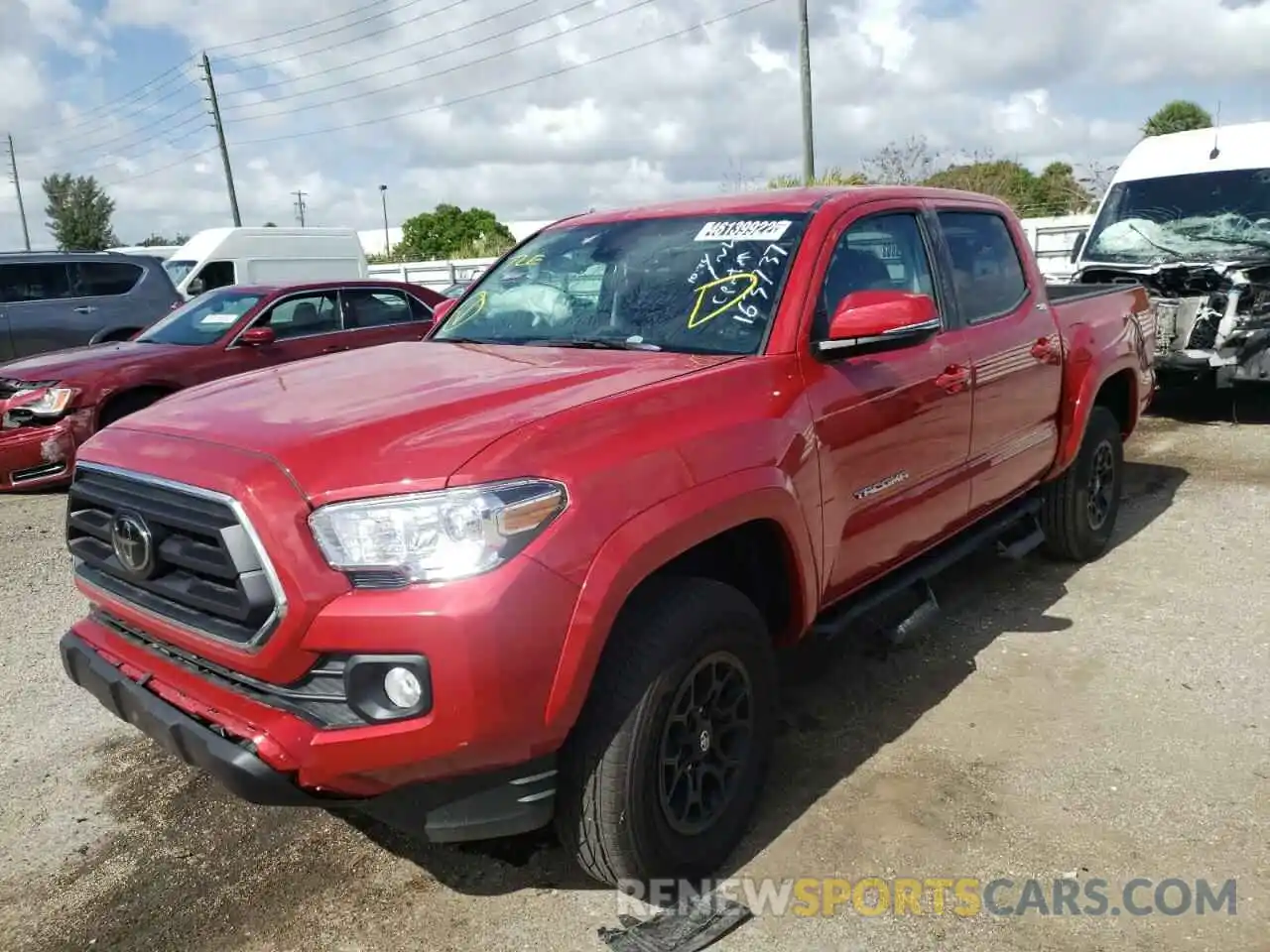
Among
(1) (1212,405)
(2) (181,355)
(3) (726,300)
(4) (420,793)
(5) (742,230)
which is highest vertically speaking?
(5) (742,230)

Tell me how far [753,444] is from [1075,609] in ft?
8.77

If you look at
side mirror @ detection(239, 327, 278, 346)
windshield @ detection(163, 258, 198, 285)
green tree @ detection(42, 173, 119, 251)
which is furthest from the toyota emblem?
green tree @ detection(42, 173, 119, 251)

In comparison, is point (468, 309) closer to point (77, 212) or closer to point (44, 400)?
point (44, 400)

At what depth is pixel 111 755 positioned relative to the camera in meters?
3.70

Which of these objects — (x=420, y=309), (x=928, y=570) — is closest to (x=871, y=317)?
(x=928, y=570)

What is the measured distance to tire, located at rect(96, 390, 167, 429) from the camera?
753cm

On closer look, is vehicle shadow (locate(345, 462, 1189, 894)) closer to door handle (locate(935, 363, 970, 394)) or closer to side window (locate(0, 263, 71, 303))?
door handle (locate(935, 363, 970, 394))

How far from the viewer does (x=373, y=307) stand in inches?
363

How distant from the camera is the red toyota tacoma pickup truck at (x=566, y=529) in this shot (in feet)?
7.34

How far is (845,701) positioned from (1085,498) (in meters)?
2.06

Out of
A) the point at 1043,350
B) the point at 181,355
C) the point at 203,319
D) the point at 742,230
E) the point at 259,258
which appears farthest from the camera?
the point at 259,258

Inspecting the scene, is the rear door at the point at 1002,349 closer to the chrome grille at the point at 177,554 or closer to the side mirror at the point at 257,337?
the chrome grille at the point at 177,554

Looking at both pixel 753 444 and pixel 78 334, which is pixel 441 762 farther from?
pixel 78 334

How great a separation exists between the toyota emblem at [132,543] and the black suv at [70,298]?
8.86 meters
